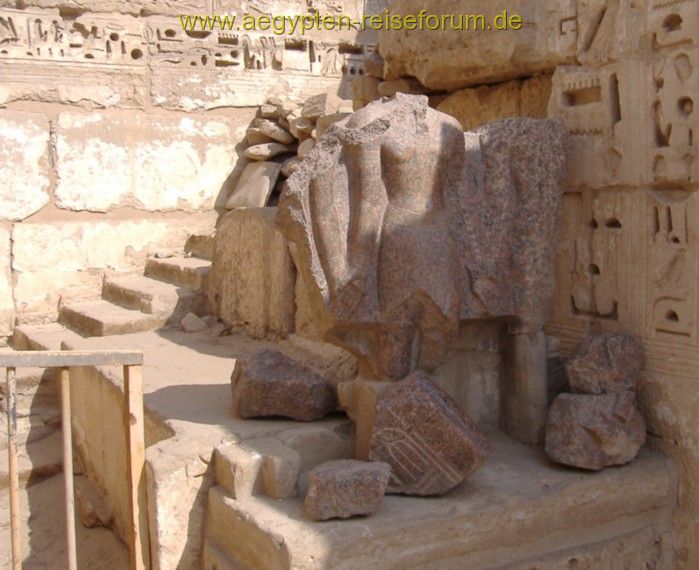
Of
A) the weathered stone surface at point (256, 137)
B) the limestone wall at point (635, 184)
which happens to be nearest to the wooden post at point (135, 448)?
the limestone wall at point (635, 184)

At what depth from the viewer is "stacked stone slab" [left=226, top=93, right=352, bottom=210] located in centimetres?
688

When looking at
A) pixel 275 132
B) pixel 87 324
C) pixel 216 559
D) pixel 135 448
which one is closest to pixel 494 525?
pixel 216 559

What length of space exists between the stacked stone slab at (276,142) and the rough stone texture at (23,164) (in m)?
1.48

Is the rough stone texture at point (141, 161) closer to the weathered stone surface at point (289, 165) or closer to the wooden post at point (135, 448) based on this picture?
the weathered stone surface at point (289, 165)

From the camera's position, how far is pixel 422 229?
3.39 m

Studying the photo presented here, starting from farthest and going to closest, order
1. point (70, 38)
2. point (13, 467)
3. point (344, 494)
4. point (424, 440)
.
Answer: point (70, 38) < point (424, 440) < point (344, 494) < point (13, 467)

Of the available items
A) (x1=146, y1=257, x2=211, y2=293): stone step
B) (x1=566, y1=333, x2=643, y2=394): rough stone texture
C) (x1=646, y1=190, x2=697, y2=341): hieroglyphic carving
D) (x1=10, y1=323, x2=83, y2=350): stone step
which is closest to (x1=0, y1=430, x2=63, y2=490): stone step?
(x1=10, y1=323, x2=83, y2=350): stone step

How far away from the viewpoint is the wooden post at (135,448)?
10.6 ft

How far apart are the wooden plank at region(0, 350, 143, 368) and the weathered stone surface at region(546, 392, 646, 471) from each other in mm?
1604

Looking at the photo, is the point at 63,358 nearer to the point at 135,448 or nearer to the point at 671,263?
the point at 135,448

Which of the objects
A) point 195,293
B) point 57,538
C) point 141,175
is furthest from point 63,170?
point 57,538

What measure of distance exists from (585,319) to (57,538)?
2.86 metres

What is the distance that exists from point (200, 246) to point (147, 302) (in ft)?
3.67

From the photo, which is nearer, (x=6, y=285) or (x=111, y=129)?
(x=6, y=285)
